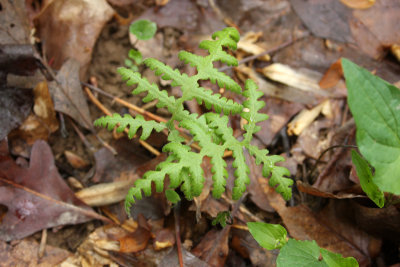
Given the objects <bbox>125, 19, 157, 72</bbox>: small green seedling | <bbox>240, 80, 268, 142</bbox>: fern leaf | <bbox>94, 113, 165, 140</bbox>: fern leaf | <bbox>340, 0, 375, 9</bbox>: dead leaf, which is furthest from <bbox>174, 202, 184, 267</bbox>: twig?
<bbox>340, 0, 375, 9</bbox>: dead leaf

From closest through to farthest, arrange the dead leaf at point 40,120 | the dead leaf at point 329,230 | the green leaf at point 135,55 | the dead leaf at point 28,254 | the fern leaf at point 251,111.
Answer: the fern leaf at point 251,111
the dead leaf at point 28,254
the dead leaf at point 329,230
the dead leaf at point 40,120
the green leaf at point 135,55

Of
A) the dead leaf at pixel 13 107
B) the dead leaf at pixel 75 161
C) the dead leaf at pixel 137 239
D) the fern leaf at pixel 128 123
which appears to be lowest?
the dead leaf at pixel 137 239

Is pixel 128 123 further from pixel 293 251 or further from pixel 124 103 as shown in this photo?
pixel 293 251

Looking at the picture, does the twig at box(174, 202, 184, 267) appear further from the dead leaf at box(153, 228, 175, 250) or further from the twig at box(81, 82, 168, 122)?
the twig at box(81, 82, 168, 122)

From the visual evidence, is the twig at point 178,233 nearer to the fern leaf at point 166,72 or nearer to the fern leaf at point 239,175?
the fern leaf at point 239,175

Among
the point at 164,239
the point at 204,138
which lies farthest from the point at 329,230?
the point at 204,138

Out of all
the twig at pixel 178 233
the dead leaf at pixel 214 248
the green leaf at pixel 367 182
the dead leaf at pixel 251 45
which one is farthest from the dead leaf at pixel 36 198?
the dead leaf at pixel 251 45

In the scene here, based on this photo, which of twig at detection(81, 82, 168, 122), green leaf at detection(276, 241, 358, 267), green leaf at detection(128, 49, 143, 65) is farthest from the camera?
green leaf at detection(128, 49, 143, 65)

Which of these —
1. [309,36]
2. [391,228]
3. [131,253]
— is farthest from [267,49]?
[131,253]
